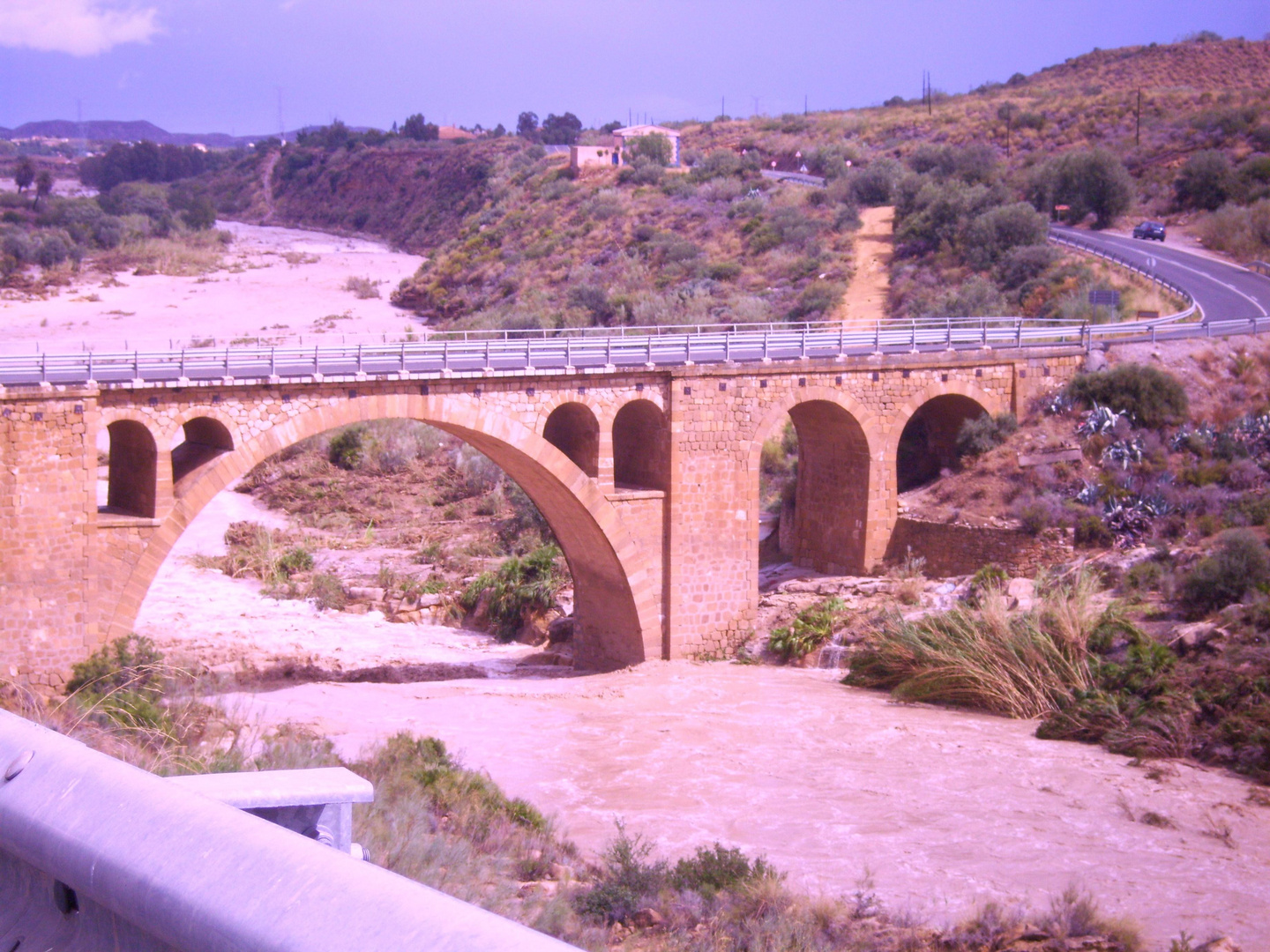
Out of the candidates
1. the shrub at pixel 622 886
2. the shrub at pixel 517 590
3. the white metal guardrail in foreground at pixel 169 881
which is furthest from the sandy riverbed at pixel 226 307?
the white metal guardrail in foreground at pixel 169 881

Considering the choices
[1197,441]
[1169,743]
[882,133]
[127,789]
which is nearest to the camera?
[127,789]

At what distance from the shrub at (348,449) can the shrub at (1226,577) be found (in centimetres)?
2702

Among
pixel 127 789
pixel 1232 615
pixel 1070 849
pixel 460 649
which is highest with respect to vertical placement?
pixel 127 789

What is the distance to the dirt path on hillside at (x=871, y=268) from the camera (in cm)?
4612

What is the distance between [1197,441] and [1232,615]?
9.10 metres

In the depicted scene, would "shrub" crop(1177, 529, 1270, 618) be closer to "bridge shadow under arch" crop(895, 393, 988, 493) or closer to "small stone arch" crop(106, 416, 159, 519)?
"bridge shadow under arch" crop(895, 393, 988, 493)

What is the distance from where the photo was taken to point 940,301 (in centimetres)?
4112

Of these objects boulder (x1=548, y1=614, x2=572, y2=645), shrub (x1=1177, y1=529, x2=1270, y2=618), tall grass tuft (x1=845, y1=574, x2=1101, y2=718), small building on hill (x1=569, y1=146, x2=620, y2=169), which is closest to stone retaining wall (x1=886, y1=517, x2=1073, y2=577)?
tall grass tuft (x1=845, y1=574, x2=1101, y2=718)

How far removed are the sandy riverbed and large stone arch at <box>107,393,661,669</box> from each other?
18.6 m

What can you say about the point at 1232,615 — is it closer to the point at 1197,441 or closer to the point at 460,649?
the point at 1197,441

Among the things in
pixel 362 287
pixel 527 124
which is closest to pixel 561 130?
pixel 527 124

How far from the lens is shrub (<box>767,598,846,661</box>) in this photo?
23.5m

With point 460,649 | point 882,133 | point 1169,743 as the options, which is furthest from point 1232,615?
point 882,133

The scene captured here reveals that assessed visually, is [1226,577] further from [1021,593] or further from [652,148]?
[652,148]
